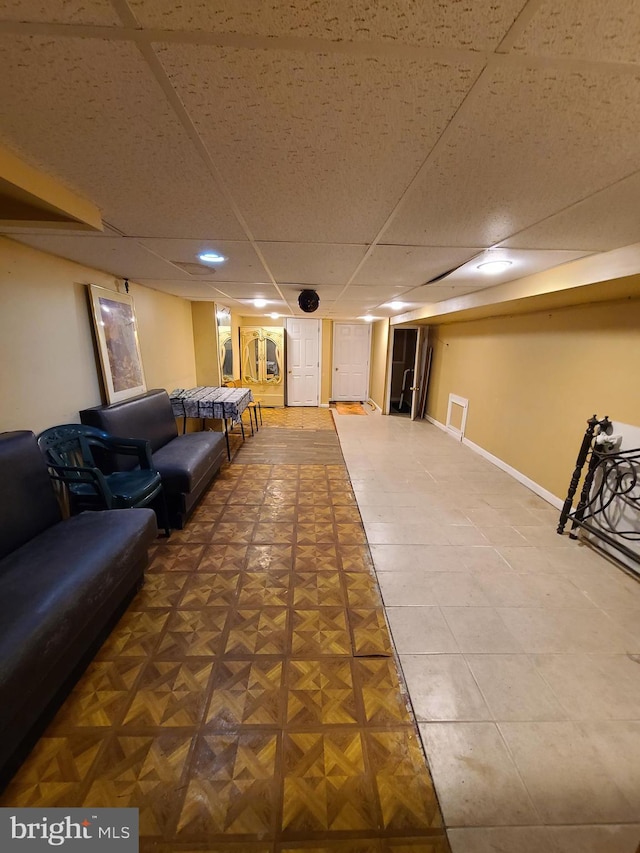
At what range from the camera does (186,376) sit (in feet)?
15.6

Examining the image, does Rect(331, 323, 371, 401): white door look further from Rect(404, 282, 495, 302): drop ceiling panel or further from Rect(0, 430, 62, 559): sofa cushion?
Rect(0, 430, 62, 559): sofa cushion

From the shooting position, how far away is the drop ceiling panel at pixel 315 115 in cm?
65

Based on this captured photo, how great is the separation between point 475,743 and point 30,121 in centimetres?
246

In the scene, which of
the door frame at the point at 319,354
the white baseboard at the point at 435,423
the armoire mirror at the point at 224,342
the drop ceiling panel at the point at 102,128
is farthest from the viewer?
the door frame at the point at 319,354

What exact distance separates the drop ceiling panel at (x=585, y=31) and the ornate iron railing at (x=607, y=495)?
2317 mm

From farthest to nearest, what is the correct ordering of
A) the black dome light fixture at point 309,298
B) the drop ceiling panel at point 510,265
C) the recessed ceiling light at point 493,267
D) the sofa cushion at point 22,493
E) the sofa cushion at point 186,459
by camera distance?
1. the black dome light fixture at point 309,298
2. the sofa cushion at point 186,459
3. the recessed ceiling light at point 493,267
4. the drop ceiling panel at point 510,265
5. the sofa cushion at point 22,493

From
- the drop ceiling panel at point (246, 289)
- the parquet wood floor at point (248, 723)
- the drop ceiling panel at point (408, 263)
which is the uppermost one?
the drop ceiling panel at point (246, 289)

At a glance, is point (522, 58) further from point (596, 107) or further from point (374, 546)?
point (374, 546)

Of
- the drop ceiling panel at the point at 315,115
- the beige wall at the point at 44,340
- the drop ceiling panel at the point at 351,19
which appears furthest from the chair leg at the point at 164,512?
the drop ceiling panel at the point at 351,19

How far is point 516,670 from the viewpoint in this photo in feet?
5.07

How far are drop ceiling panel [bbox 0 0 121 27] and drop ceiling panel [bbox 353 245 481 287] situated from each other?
1.54 m

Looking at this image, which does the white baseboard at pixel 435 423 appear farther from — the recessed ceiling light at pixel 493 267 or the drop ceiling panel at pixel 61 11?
the drop ceiling panel at pixel 61 11

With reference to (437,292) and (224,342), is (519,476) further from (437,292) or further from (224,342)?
(224,342)

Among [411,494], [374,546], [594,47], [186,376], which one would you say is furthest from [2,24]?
[186,376]
